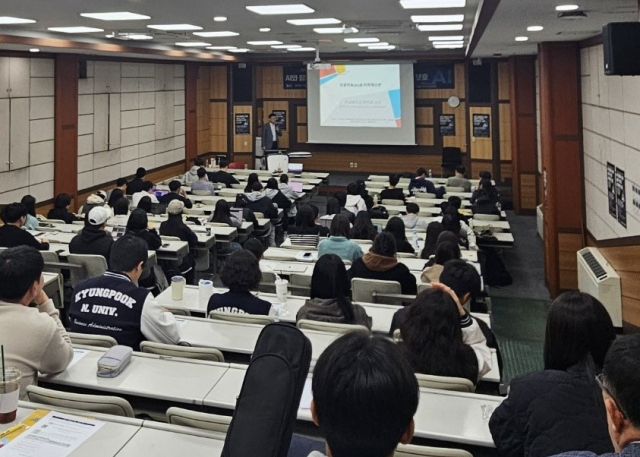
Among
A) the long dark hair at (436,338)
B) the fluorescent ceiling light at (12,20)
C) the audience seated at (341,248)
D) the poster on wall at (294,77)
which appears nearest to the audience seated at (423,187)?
the audience seated at (341,248)

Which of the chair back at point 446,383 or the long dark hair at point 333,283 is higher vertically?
the chair back at point 446,383

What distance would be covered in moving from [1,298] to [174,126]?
12930 millimetres

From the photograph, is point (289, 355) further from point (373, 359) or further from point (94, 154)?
point (94, 154)

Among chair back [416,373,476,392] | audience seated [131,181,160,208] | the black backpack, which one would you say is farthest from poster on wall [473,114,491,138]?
the black backpack

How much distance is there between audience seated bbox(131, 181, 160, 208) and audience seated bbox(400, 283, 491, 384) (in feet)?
24.6

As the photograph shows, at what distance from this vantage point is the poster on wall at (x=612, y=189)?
239 inches

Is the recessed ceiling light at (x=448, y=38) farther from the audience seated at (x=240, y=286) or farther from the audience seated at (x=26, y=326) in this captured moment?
the audience seated at (x=26, y=326)

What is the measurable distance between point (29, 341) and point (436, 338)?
1.86m

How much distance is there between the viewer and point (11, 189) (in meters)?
9.38

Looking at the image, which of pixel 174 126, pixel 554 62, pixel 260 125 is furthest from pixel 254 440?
pixel 260 125

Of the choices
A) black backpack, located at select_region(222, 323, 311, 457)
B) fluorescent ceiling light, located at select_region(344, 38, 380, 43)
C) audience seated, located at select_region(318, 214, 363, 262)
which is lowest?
audience seated, located at select_region(318, 214, 363, 262)

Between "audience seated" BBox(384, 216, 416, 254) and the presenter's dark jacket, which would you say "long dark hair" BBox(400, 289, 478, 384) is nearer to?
the presenter's dark jacket

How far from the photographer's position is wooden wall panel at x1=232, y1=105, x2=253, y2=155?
16812 mm

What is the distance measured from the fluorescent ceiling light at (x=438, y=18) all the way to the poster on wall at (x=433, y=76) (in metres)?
8.01
